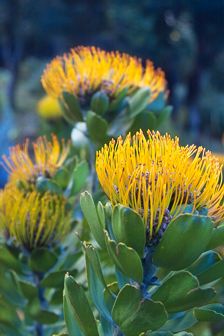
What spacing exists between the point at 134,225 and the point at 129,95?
0.65 meters

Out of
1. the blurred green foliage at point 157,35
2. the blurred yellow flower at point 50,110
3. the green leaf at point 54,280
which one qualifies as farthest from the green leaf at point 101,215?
the blurred green foliage at point 157,35

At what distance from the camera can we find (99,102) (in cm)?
131

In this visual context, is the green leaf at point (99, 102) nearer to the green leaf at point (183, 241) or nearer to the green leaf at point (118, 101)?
the green leaf at point (118, 101)

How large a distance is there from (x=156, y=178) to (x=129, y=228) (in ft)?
0.24

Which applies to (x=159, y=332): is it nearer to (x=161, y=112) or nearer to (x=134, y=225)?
(x=134, y=225)

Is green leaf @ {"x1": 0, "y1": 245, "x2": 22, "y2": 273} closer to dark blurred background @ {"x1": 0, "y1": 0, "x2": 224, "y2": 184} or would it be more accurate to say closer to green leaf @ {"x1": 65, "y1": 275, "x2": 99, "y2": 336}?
green leaf @ {"x1": 65, "y1": 275, "x2": 99, "y2": 336}

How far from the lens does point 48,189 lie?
128 cm

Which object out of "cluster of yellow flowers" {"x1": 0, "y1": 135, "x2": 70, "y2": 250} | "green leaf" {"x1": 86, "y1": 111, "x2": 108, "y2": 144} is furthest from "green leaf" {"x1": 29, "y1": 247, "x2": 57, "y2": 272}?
"green leaf" {"x1": 86, "y1": 111, "x2": 108, "y2": 144}

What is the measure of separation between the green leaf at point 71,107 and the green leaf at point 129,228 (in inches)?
21.4

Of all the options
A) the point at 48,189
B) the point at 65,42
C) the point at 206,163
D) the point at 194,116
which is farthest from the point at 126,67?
the point at 65,42

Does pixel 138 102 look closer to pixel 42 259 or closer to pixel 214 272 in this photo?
pixel 42 259

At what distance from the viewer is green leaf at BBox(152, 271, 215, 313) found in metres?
0.85

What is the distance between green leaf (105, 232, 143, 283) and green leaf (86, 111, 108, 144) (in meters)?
0.49

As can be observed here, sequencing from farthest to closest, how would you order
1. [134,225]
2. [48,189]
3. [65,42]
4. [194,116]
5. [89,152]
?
1. [65,42]
2. [194,116]
3. [89,152]
4. [48,189]
5. [134,225]
